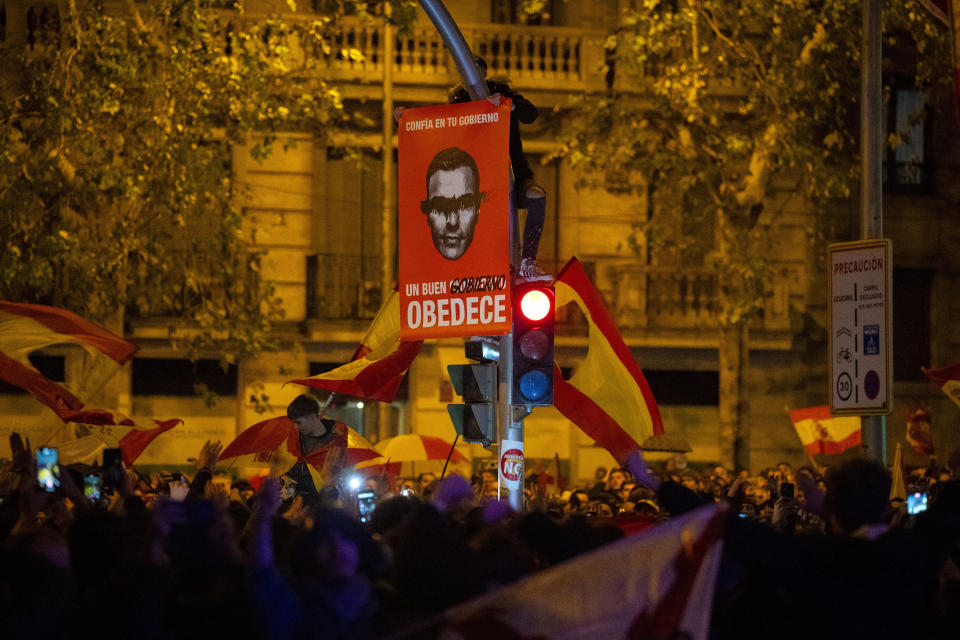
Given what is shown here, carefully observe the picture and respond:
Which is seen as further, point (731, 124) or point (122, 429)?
point (731, 124)

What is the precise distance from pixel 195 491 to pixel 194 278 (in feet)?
38.9

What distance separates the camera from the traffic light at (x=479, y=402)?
10.0 m

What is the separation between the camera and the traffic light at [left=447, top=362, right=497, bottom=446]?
10039mm

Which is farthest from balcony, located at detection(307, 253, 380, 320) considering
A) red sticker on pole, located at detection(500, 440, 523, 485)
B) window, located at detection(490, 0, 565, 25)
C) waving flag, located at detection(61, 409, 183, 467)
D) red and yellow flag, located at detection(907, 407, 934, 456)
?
red sticker on pole, located at detection(500, 440, 523, 485)

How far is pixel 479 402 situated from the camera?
10070 millimetres

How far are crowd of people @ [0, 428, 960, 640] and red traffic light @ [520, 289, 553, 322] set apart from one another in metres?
3.72

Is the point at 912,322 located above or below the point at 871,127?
below

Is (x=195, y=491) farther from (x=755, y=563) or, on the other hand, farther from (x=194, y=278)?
(x=194, y=278)

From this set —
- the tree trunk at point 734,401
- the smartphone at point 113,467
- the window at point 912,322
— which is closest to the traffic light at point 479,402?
the smartphone at point 113,467

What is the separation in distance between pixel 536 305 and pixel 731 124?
1275 centimetres

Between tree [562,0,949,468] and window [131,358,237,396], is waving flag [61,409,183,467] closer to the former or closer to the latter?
tree [562,0,949,468]

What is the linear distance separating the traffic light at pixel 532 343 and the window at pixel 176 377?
45.5 feet

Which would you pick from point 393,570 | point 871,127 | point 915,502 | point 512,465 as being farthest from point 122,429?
point 393,570

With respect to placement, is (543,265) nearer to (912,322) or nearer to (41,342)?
(912,322)
